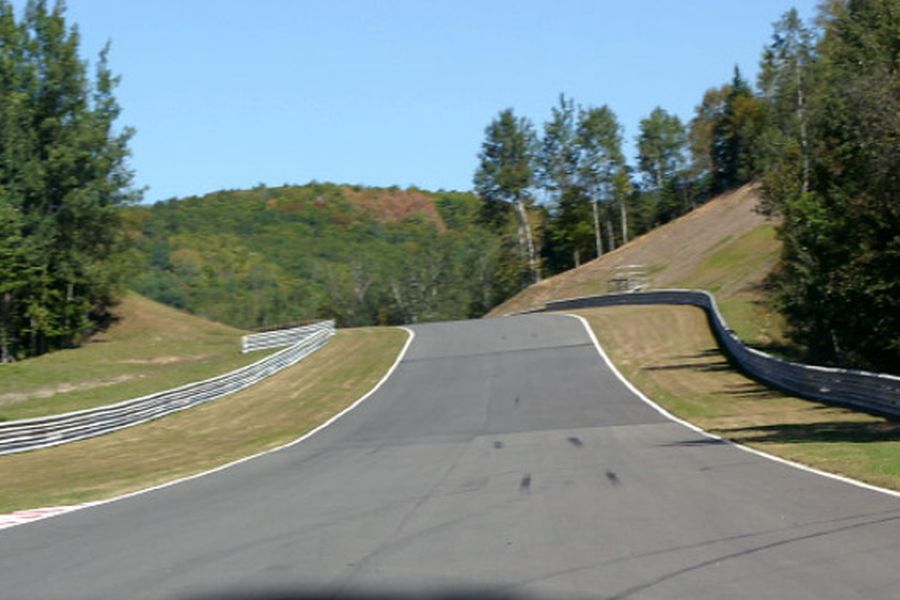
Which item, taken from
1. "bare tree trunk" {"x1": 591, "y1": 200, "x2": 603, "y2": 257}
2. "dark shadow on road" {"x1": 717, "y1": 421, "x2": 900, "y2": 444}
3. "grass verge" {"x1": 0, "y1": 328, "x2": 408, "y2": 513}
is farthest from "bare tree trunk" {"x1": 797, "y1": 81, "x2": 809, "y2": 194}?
"bare tree trunk" {"x1": 591, "y1": 200, "x2": 603, "y2": 257}

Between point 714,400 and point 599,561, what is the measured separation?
67.9 feet

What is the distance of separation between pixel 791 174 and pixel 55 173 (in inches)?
1488

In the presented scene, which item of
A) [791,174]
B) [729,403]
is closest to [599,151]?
[791,174]

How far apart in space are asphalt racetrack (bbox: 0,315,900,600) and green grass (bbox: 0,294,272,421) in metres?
17.7

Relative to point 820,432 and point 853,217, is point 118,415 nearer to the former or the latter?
point 820,432

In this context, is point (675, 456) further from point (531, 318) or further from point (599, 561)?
point (531, 318)

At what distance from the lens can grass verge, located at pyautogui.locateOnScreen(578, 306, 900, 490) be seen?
15.9 metres

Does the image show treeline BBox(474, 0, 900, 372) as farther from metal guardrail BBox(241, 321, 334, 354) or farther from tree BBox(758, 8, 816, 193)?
metal guardrail BBox(241, 321, 334, 354)

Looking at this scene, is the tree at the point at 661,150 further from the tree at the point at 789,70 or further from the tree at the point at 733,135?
the tree at the point at 789,70

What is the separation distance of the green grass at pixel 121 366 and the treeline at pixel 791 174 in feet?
75.9

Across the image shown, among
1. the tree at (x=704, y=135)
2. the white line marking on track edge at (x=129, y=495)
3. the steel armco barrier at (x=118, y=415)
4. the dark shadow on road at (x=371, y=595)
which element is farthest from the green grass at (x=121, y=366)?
the tree at (x=704, y=135)

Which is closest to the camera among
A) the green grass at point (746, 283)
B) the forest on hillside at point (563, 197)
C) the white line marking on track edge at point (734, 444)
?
the white line marking on track edge at point (734, 444)

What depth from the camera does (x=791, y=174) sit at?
168 ft

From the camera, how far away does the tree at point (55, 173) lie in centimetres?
5681
